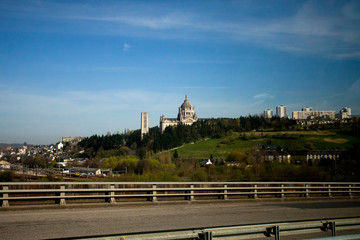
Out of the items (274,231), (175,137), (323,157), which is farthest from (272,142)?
(274,231)

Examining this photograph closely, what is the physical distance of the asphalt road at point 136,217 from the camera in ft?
32.4

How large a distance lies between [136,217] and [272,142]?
403 feet

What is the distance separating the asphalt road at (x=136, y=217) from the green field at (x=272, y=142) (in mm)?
94615

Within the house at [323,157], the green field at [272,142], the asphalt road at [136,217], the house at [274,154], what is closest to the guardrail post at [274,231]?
the asphalt road at [136,217]

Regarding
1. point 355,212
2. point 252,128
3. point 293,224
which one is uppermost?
point 252,128

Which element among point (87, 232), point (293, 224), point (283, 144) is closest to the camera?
point (293, 224)

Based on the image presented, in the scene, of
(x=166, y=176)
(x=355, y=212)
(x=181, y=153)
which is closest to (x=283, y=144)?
(x=181, y=153)

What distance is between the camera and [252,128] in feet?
583

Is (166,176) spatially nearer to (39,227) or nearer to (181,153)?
(39,227)

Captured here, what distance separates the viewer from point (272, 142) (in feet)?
423

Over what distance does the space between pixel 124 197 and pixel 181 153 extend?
116 metres

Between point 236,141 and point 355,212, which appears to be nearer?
point 355,212

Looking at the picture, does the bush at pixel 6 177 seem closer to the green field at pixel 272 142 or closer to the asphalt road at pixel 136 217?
the asphalt road at pixel 136 217

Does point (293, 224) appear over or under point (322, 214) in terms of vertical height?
over
